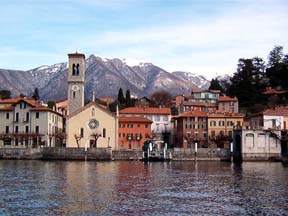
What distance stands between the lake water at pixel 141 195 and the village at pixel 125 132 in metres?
37.4

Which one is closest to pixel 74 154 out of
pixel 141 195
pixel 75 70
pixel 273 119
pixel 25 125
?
pixel 25 125

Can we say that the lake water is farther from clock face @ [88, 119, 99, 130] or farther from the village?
clock face @ [88, 119, 99, 130]

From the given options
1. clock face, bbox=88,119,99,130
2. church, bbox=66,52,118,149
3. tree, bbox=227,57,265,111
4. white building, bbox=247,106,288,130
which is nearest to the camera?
white building, bbox=247,106,288,130

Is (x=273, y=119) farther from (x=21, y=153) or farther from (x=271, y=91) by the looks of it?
(x=21, y=153)

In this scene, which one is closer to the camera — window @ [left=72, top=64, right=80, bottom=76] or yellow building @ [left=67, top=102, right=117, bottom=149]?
yellow building @ [left=67, top=102, right=117, bottom=149]

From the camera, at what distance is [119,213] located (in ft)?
103

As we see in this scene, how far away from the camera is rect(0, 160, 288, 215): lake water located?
32594 mm

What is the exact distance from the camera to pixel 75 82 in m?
108

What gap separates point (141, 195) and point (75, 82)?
70.9 meters

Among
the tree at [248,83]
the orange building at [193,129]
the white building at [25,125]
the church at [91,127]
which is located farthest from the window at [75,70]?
the tree at [248,83]

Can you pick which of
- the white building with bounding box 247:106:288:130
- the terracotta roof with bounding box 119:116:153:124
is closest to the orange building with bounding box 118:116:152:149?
the terracotta roof with bounding box 119:116:153:124

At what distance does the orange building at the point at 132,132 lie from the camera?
108750 mm

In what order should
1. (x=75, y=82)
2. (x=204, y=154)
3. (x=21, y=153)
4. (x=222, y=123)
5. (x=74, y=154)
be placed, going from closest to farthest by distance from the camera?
1. (x=74, y=154)
2. (x=21, y=153)
3. (x=204, y=154)
4. (x=75, y=82)
5. (x=222, y=123)

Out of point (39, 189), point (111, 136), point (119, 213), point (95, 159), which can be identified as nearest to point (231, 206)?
point (119, 213)
